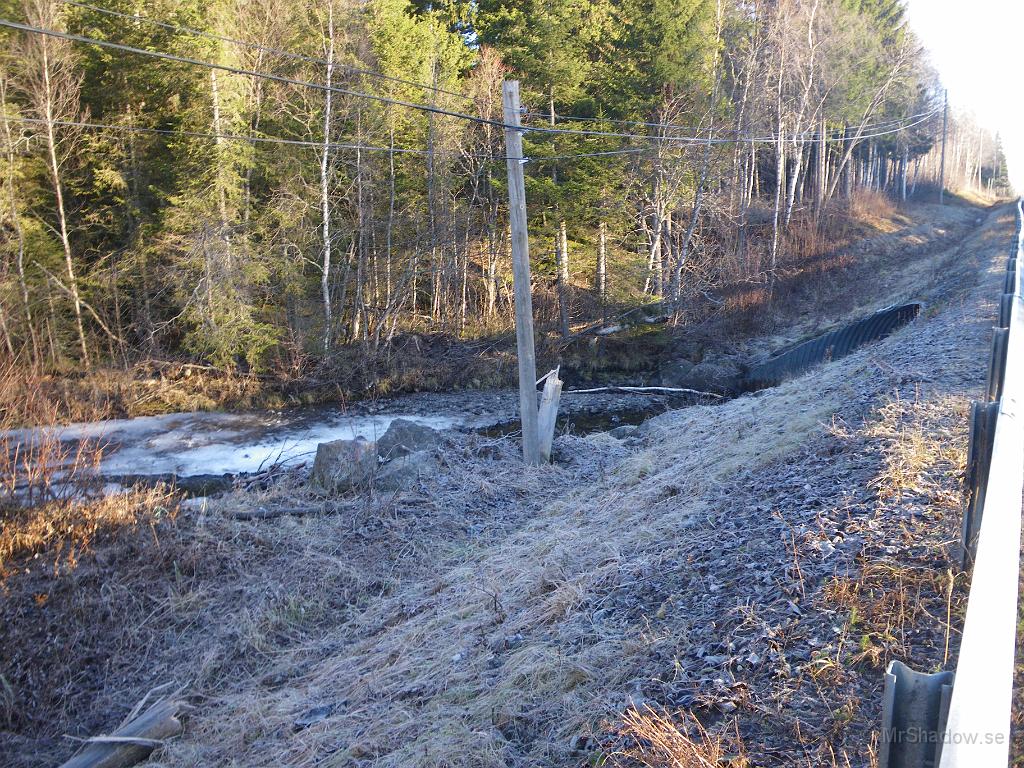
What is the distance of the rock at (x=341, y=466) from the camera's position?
10988 millimetres

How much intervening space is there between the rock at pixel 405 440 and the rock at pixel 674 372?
12537mm

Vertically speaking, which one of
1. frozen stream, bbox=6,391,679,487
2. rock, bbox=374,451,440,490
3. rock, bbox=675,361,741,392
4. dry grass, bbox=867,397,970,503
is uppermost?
dry grass, bbox=867,397,970,503

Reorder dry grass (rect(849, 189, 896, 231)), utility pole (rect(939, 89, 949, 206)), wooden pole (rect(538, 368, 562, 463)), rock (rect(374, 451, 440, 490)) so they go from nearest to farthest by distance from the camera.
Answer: rock (rect(374, 451, 440, 490))
wooden pole (rect(538, 368, 562, 463))
dry grass (rect(849, 189, 896, 231))
utility pole (rect(939, 89, 949, 206))

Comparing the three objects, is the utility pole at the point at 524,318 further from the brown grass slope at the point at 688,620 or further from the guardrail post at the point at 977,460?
the guardrail post at the point at 977,460

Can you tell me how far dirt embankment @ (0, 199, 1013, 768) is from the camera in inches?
142

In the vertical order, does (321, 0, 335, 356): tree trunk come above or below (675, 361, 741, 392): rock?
above

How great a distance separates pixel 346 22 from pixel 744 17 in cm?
2229

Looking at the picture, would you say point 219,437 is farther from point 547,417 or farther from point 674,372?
point 674,372

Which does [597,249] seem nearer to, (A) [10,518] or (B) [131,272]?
(B) [131,272]

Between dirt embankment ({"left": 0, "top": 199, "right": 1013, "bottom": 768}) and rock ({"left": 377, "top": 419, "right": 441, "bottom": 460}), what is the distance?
4.69 ft

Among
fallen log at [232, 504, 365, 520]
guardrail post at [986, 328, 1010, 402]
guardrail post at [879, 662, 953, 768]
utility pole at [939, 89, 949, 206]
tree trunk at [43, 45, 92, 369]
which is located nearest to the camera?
guardrail post at [879, 662, 953, 768]

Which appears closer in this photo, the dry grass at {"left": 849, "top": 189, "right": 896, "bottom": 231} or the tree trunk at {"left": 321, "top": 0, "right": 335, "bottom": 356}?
the tree trunk at {"left": 321, "top": 0, "right": 335, "bottom": 356}

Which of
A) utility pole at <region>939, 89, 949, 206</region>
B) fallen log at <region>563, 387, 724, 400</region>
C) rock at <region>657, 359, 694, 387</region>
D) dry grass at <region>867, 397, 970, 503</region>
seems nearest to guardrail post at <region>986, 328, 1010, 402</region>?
dry grass at <region>867, 397, 970, 503</region>

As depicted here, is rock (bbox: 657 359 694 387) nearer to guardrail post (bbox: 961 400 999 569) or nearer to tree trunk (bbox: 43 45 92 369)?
tree trunk (bbox: 43 45 92 369)
